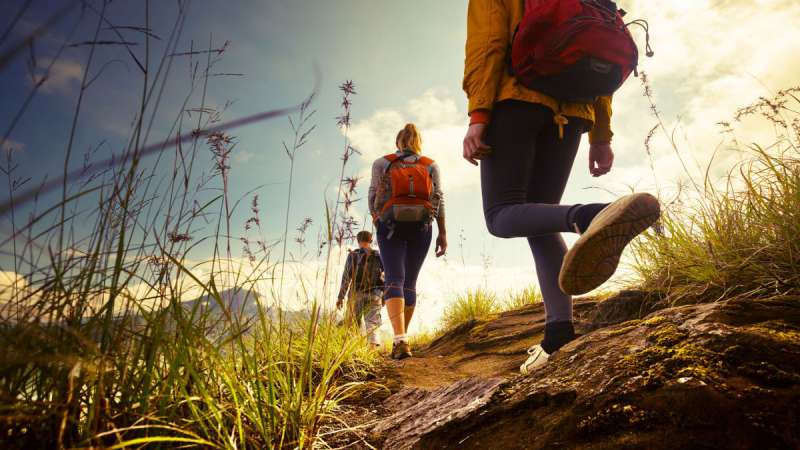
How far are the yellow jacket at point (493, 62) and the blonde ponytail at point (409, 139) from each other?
2236mm

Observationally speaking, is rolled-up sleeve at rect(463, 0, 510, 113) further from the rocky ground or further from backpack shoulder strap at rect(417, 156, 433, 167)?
backpack shoulder strap at rect(417, 156, 433, 167)

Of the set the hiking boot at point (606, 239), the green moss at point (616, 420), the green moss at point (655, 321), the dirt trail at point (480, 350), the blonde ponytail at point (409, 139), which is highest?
the blonde ponytail at point (409, 139)

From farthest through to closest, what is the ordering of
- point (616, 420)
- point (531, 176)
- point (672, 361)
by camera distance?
point (531, 176)
point (672, 361)
point (616, 420)

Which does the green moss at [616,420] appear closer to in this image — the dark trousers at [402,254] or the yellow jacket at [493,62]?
the yellow jacket at [493,62]

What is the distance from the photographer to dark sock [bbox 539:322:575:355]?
2.00 m

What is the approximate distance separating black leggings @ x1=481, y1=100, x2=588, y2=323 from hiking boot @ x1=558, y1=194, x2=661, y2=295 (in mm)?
285

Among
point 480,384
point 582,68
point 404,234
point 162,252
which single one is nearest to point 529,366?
point 480,384

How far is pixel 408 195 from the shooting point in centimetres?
391

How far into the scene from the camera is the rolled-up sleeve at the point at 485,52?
6.57ft

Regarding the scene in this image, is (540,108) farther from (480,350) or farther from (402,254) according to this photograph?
(480,350)

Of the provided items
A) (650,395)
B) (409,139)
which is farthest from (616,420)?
(409,139)

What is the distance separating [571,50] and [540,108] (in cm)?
27

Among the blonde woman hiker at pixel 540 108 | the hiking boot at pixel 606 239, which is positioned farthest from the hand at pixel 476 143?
the hiking boot at pixel 606 239

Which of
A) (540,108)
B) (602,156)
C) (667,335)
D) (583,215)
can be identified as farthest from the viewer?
(602,156)
